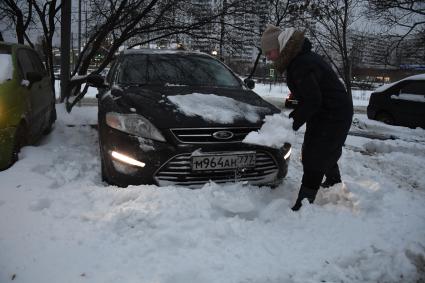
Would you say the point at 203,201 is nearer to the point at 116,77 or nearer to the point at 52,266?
the point at 52,266

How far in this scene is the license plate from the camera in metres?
3.62

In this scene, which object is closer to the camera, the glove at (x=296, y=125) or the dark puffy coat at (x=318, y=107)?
the dark puffy coat at (x=318, y=107)

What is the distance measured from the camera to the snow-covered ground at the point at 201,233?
264cm

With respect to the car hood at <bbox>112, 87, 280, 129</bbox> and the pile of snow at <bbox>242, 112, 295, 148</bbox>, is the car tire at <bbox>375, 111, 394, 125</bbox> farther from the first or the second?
the pile of snow at <bbox>242, 112, 295, 148</bbox>

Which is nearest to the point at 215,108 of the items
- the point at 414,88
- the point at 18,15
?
the point at 18,15

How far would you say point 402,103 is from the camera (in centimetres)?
1111

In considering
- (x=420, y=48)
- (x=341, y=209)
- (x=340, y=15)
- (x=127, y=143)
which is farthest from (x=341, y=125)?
(x=420, y=48)

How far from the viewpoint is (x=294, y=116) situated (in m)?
3.60

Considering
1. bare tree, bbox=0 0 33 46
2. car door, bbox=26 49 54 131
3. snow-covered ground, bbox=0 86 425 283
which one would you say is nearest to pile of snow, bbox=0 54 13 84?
car door, bbox=26 49 54 131

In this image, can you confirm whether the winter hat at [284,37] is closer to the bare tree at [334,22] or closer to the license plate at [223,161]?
the license plate at [223,161]

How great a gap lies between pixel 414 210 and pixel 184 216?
217 centimetres

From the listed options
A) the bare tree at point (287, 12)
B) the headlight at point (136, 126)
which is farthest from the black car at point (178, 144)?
the bare tree at point (287, 12)

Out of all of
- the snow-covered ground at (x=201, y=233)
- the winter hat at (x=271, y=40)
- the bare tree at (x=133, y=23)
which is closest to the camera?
the snow-covered ground at (x=201, y=233)

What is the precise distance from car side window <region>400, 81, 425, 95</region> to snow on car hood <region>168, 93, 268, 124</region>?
8366 millimetres
